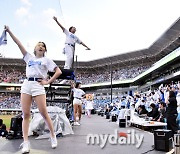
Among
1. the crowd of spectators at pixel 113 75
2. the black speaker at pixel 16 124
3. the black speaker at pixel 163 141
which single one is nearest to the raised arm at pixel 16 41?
the black speaker at pixel 16 124

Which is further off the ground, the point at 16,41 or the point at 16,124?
the point at 16,41

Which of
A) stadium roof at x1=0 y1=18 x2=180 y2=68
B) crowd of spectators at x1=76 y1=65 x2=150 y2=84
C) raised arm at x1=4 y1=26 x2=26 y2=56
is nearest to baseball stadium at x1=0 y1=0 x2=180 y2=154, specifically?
raised arm at x1=4 y1=26 x2=26 y2=56

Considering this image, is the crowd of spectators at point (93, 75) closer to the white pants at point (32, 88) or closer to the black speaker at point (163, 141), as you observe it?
the black speaker at point (163, 141)

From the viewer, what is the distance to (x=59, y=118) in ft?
16.5

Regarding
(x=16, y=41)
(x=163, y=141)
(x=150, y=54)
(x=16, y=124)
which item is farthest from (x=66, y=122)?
(x=150, y=54)

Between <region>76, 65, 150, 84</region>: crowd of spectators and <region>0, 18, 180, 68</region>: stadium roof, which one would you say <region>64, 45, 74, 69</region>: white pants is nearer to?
<region>0, 18, 180, 68</region>: stadium roof

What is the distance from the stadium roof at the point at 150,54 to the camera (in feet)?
90.5

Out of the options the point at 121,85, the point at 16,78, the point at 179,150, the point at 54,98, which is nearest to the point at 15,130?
the point at 54,98

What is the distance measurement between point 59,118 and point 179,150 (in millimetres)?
2496

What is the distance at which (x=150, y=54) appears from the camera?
121 feet

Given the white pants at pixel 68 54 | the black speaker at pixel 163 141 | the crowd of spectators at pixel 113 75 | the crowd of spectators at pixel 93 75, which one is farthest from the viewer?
the crowd of spectators at pixel 93 75

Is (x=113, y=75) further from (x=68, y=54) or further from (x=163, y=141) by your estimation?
(x=163, y=141)

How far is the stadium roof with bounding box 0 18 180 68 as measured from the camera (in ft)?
90.5

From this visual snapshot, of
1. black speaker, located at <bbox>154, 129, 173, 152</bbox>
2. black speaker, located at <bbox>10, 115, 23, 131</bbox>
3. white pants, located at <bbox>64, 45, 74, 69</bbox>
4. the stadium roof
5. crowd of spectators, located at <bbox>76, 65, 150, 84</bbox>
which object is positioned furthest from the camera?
crowd of spectators, located at <bbox>76, 65, 150, 84</bbox>
